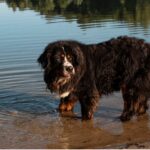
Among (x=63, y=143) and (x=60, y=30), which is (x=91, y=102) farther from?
(x=60, y=30)

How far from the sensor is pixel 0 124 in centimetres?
980

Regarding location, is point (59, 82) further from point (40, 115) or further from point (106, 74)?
point (40, 115)

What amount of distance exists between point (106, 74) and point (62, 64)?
1.25m

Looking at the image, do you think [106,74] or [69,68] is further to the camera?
[106,74]

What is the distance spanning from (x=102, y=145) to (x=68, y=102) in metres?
2.17

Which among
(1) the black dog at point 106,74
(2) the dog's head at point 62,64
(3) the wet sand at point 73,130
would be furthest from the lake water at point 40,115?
(2) the dog's head at point 62,64

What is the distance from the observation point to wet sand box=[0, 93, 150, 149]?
859 centimetres

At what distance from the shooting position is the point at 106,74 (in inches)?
384

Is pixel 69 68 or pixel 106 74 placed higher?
pixel 69 68

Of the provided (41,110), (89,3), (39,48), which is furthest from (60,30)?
(89,3)

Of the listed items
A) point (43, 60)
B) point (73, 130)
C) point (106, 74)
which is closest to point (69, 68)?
point (43, 60)

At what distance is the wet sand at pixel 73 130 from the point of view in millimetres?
8594

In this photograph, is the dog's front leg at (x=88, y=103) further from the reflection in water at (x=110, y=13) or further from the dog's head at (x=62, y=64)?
the reflection in water at (x=110, y=13)

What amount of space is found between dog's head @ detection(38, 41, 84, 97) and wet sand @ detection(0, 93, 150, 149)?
0.88 meters
